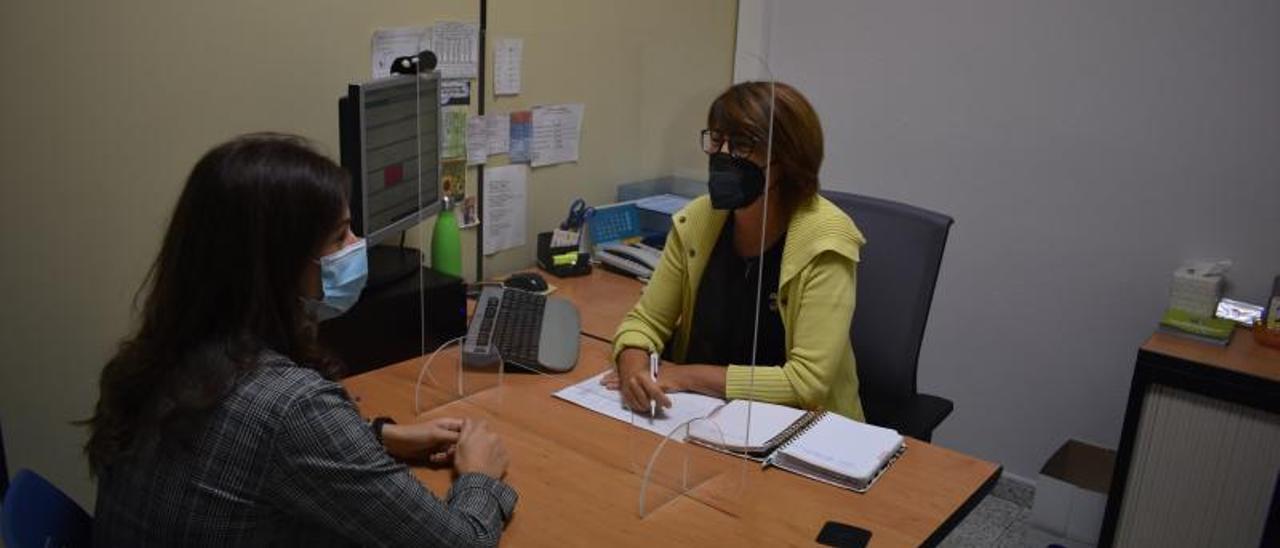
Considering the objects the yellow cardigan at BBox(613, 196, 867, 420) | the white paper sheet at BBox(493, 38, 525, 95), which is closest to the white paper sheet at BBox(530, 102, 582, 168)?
the white paper sheet at BBox(493, 38, 525, 95)

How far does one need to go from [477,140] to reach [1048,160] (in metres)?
1.61

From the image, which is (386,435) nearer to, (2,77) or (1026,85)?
(2,77)

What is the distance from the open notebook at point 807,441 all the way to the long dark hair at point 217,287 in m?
0.79

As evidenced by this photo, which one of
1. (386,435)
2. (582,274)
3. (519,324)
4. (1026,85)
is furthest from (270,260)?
(1026,85)

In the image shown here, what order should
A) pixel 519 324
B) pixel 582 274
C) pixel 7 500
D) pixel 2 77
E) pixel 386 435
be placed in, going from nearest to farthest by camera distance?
1. pixel 7 500
2. pixel 386 435
3. pixel 2 77
4. pixel 519 324
5. pixel 582 274

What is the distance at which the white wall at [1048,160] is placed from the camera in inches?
102

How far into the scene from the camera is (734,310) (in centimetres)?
214

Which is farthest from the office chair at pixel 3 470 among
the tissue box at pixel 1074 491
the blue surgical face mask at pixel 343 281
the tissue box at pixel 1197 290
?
the tissue box at pixel 1197 290

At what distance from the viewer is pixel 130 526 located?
123 centimetres

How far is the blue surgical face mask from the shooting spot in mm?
1658

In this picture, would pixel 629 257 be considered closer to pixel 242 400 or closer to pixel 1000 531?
pixel 1000 531

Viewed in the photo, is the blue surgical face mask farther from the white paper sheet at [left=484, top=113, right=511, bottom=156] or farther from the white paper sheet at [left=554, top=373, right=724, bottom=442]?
the white paper sheet at [left=484, top=113, right=511, bottom=156]

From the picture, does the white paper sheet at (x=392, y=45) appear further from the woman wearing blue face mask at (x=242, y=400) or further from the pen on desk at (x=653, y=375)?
the woman wearing blue face mask at (x=242, y=400)

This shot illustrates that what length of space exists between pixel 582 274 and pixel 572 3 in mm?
779
